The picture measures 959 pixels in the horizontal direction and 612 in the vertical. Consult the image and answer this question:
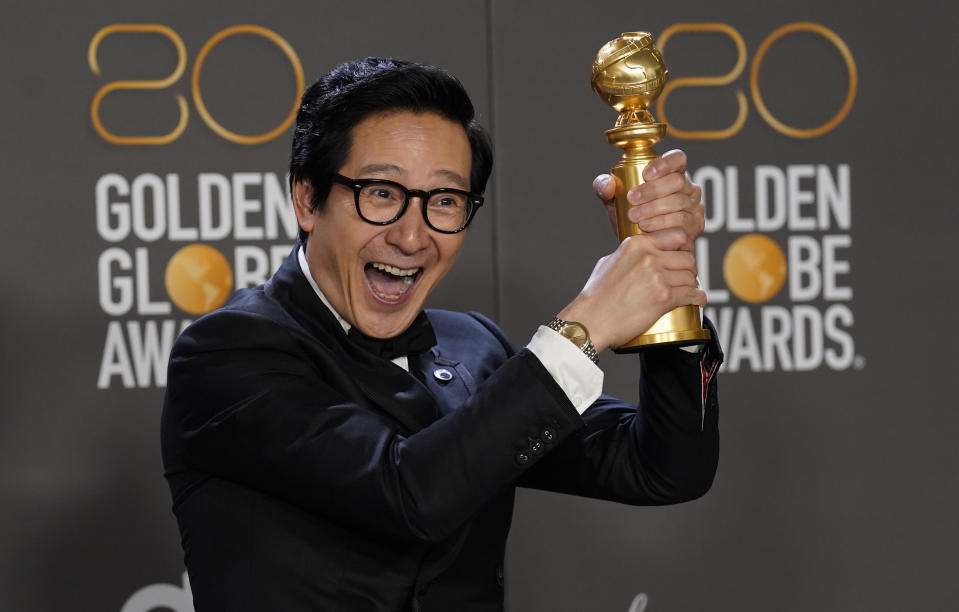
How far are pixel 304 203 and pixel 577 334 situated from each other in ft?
1.58

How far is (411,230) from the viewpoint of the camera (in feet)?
4.67

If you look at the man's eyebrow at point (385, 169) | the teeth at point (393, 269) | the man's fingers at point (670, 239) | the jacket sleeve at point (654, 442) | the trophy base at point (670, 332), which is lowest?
the jacket sleeve at point (654, 442)

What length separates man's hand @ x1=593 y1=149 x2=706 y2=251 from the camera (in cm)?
129

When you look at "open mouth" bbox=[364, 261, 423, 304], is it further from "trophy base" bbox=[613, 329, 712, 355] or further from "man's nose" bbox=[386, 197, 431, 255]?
"trophy base" bbox=[613, 329, 712, 355]

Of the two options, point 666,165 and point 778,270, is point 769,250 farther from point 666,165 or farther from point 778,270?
point 666,165

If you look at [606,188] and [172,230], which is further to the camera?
[172,230]

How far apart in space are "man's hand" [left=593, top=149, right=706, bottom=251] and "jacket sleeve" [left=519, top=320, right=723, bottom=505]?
17 cm

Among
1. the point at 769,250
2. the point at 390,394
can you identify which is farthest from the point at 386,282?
the point at 769,250

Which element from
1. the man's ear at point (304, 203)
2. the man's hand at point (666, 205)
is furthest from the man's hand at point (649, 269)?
the man's ear at point (304, 203)

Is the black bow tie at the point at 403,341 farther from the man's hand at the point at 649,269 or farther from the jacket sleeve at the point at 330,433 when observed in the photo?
the man's hand at the point at 649,269

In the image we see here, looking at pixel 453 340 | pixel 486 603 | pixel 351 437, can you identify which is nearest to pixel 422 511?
pixel 351 437

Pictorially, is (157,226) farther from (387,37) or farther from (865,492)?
(865,492)

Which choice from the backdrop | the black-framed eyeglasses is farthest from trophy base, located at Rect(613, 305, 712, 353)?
the backdrop

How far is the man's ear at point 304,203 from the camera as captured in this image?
1513mm
